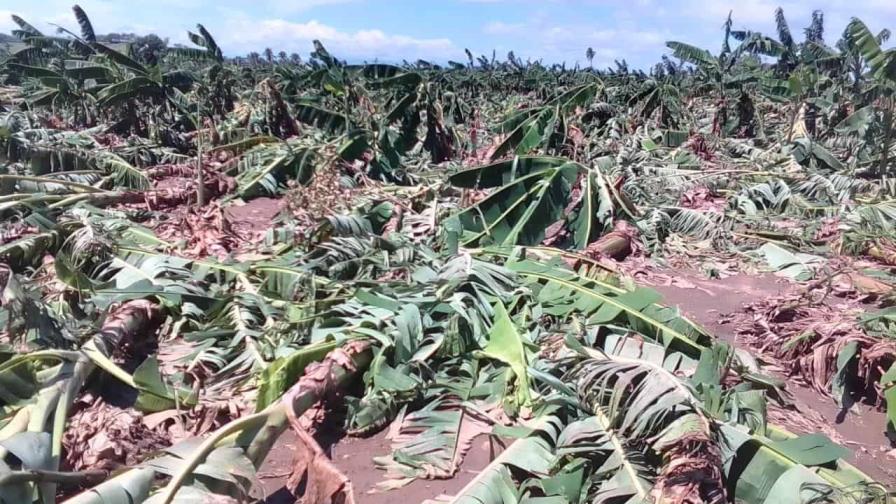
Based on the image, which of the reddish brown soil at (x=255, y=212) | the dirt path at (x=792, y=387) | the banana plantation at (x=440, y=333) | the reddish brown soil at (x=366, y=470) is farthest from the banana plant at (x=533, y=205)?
the reddish brown soil at (x=366, y=470)

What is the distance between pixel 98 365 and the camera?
12.0 ft

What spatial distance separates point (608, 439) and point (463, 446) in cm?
75

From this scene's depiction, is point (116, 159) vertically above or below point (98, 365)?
above

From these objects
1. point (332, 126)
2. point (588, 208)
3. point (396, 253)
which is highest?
point (332, 126)

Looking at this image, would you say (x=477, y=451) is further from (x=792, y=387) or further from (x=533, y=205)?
(x=533, y=205)

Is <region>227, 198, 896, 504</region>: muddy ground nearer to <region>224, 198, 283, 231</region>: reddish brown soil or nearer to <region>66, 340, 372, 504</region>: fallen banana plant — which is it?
<region>66, 340, 372, 504</region>: fallen banana plant

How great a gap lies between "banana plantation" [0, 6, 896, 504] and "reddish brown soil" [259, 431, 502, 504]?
13mm

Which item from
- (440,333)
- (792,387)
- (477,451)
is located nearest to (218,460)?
(477,451)

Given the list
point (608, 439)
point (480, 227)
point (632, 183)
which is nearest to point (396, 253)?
point (480, 227)

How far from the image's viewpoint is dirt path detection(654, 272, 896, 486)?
3.60m

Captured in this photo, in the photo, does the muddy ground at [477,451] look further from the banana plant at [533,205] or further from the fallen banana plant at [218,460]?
the banana plant at [533,205]

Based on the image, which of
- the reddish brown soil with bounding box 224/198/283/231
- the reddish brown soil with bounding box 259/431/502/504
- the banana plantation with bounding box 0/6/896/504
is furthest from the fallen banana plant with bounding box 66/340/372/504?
the reddish brown soil with bounding box 224/198/283/231

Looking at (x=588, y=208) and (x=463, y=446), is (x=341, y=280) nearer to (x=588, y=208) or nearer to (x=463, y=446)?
(x=463, y=446)

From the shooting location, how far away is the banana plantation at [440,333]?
9.40ft
